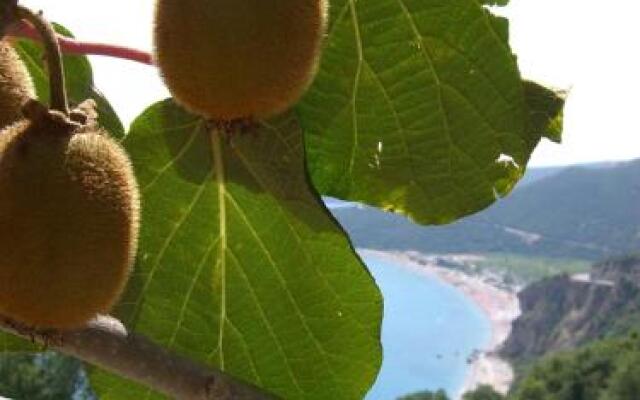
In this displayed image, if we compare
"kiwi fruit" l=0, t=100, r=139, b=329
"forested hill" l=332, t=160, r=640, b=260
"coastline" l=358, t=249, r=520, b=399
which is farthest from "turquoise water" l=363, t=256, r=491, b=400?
"kiwi fruit" l=0, t=100, r=139, b=329

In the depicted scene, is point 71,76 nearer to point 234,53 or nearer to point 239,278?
point 239,278

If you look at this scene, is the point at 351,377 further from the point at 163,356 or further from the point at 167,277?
the point at 163,356

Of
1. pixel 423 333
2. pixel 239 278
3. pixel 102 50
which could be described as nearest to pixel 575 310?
pixel 423 333

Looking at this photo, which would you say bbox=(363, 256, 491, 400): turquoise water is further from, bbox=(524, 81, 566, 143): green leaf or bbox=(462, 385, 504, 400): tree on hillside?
bbox=(524, 81, 566, 143): green leaf

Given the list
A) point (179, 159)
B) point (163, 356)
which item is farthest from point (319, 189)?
point (163, 356)

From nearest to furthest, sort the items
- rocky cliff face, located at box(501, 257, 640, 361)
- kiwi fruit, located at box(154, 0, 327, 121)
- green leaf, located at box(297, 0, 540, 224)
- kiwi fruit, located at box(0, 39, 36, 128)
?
kiwi fruit, located at box(154, 0, 327, 121) → kiwi fruit, located at box(0, 39, 36, 128) → green leaf, located at box(297, 0, 540, 224) → rocky cliff face, located at box(501, 257, 640, 361)
